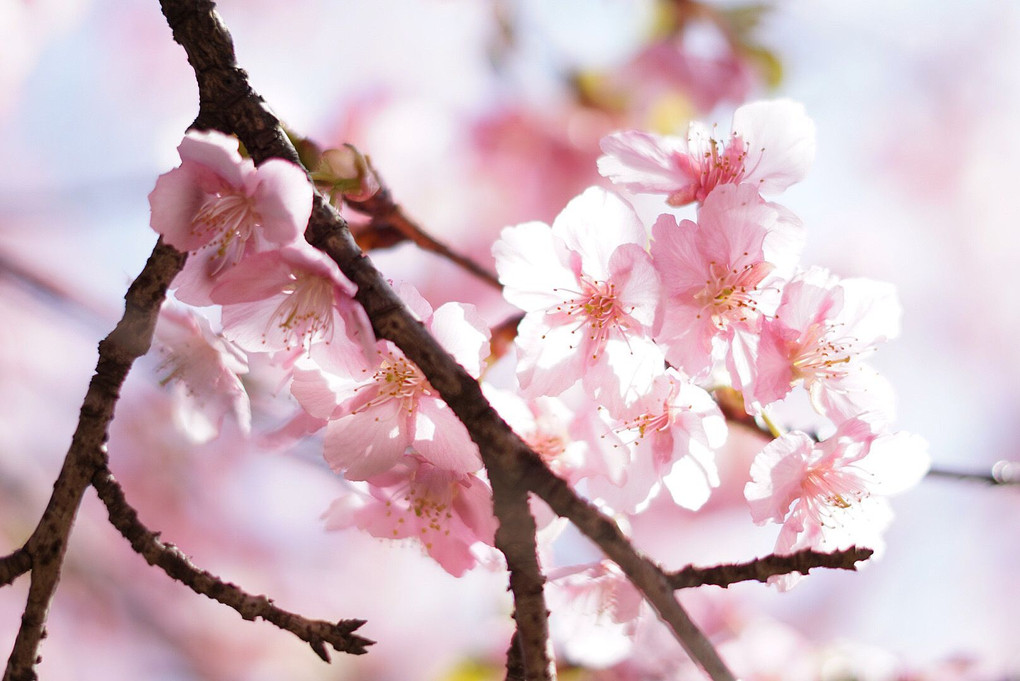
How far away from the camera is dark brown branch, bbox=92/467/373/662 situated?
1.53 ft

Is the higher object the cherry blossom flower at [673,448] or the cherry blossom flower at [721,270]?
the cherry blossom flower at [721,270]

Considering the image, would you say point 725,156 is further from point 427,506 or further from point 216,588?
point 216,588

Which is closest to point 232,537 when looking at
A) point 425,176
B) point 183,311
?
point 425,176

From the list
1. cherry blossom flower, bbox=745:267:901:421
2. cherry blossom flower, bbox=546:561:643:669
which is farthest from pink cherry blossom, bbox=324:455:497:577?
cherry blossom flower, bbox=745:267:901:421

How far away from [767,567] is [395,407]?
25 cm

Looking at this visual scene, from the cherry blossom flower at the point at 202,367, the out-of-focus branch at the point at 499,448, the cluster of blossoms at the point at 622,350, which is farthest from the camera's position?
the cherry blossom flower at the point at 202,367

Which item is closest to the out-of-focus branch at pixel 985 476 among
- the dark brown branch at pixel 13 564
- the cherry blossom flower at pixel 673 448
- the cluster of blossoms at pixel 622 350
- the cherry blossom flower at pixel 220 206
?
the cluster of blossoms at pixel 622 350

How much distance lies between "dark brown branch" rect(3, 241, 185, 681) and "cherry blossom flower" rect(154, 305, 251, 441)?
100mm

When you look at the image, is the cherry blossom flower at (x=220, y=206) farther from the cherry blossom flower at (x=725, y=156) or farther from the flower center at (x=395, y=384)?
the cherry blossom flower at (x=725, y=156)

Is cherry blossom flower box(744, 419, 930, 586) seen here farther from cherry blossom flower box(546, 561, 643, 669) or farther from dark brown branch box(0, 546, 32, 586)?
dark brown branch box(0, 546, 32, 586)

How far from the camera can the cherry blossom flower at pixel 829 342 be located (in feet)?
1.84

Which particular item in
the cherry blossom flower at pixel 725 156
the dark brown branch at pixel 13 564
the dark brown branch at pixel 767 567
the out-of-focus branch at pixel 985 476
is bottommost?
the dark brown branch at pixel 13 564

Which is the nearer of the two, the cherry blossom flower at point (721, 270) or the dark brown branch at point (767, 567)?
the dark brown branch at point (767, 567)

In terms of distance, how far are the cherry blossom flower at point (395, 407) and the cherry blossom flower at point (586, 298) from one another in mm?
64
